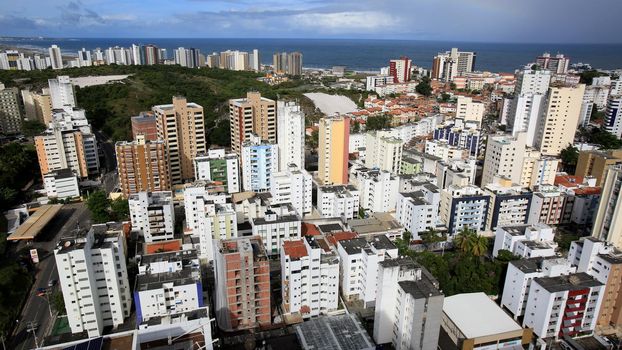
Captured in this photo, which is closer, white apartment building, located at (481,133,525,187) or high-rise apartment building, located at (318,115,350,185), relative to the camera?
white apartment building, located at (481,133,525,187)

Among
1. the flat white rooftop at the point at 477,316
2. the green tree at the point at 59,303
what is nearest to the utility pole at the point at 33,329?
the green tree at the point at 59,303

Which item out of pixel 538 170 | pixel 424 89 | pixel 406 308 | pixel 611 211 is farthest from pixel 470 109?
pixel 406 308

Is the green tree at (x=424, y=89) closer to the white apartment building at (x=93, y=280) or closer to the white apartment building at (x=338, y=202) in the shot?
the white apartment building at (x=338, y=202)

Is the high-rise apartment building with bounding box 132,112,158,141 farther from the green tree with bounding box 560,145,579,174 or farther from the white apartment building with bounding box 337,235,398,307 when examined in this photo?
the green tree with bounding box 560,145,579,174

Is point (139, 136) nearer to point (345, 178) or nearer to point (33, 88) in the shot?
point (345, 178)

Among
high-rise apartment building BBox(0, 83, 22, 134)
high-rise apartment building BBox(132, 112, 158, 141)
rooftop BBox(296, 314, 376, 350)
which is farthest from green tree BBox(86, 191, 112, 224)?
high-rise apartment building BBox(0, 83, 22, 134)

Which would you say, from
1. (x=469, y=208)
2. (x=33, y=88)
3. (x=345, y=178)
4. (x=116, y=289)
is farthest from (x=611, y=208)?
(x=33, y=88)
